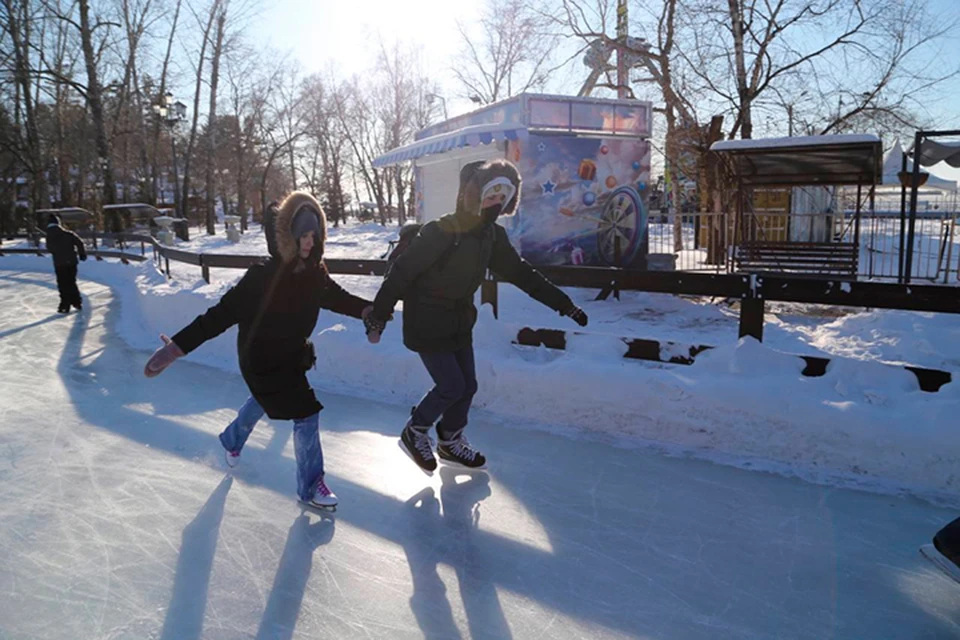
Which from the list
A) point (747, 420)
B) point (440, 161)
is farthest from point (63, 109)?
point (747, 420)

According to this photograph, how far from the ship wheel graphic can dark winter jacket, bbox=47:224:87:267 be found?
794cm

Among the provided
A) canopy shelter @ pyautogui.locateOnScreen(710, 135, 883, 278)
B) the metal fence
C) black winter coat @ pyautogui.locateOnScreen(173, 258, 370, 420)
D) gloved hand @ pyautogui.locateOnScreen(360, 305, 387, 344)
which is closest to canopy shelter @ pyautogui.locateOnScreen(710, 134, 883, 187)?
canopy shelter @ pyautogui.locateOnScreen(710, 135, 883, 278)

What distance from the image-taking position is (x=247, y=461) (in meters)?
3.74

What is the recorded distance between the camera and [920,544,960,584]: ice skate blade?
2.12 metres

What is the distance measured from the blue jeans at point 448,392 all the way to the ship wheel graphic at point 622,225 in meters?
8.22

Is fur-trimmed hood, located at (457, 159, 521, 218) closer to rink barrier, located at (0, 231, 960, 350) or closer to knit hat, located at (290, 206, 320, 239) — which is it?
knit hat, located at (290, 206, 320, 239)

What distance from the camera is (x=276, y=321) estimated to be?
2.92m

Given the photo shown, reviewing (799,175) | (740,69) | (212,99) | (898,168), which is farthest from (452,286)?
(212,99)

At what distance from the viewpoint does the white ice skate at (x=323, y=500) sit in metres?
3.07

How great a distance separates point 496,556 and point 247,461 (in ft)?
5.73

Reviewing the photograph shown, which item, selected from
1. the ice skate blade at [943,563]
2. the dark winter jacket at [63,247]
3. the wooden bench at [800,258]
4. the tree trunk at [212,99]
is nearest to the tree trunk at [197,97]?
the tree trunk at [212,99]

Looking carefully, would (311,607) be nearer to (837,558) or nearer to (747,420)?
(837,558)

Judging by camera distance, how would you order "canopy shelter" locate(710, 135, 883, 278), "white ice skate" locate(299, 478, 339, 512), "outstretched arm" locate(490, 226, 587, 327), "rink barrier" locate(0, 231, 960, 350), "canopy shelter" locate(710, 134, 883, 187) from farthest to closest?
"canopy shelter" locate(710, 135, 883, 278)
"canopy shelter" locate(710, 134, 883, 187)
"rink barrier" locate(0, 231, 960, 350)
"outstretched arm" locate(490, 226, 587, 327)
"white ice skate" locate(299, 478, 339, 512)

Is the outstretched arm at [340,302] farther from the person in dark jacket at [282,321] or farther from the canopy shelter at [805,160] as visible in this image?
the canopy shelter at [805,160]
